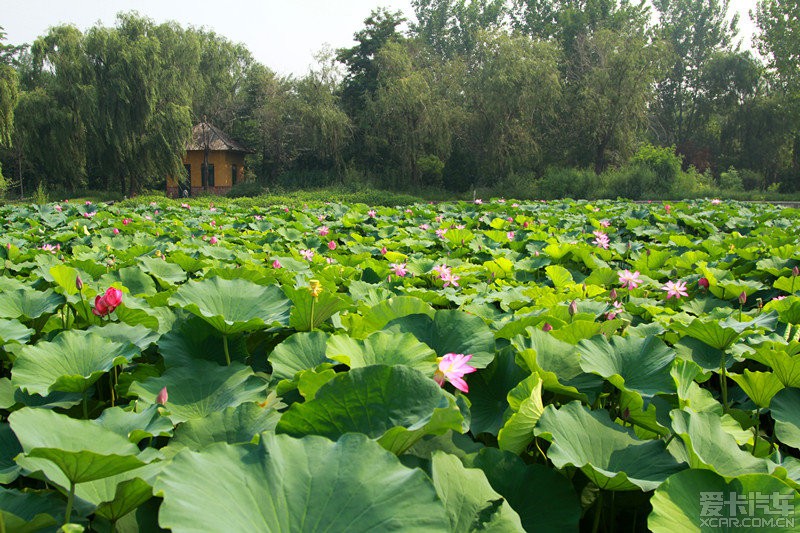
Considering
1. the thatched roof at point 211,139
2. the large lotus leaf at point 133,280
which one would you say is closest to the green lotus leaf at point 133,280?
the large lotus leaf at point 133,280

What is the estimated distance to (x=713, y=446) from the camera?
2.94ft

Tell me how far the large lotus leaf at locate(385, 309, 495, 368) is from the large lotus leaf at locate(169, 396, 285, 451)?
42 centimetres

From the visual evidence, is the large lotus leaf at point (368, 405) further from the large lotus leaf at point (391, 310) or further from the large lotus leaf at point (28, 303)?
the large lotus leaf at point (28, 303)

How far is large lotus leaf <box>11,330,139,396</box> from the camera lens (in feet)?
3.56

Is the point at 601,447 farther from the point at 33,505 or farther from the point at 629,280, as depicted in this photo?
the point at 629,280

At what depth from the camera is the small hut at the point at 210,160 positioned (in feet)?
95.7

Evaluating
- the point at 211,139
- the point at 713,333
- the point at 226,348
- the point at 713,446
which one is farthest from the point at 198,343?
the point at 211,139

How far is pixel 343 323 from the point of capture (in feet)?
4.69

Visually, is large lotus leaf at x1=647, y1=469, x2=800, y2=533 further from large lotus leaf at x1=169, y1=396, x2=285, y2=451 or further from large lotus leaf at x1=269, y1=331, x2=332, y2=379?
large lotus leaf at x1=269, y1=331, x2=332, y2=379

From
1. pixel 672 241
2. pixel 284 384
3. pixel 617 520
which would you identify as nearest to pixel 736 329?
pixel 617 520

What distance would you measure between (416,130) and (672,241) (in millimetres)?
22551

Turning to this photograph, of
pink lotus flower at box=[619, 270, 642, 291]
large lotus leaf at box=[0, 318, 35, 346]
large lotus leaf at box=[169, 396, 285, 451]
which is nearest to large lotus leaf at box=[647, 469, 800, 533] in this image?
large lotus leaf at box=[169, 396, 285, 451]

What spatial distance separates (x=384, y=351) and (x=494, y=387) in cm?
24

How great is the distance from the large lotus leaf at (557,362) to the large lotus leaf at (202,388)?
51 cm
